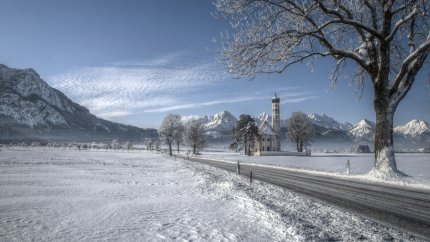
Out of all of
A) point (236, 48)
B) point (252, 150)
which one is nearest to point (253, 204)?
point (236, 48)

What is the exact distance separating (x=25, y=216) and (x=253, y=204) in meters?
6.36

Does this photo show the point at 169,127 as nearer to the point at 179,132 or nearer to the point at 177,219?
the point at 179,132

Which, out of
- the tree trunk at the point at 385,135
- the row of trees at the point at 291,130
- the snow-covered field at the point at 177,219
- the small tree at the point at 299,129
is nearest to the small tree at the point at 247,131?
the row of trees at the point at 291,130

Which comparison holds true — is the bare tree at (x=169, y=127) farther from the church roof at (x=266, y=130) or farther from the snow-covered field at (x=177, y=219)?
the snow-covered field at (x=177, y=219)

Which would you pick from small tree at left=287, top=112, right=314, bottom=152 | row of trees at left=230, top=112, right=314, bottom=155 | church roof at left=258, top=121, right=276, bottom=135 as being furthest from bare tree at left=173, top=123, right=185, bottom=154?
small tree at left=287, top=112, right=314, bottom=152

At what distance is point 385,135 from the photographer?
1875 centimetres

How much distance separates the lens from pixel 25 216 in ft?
27.1

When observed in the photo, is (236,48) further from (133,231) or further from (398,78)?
(133,231)

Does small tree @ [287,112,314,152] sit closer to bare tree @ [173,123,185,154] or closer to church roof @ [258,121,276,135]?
church roof @ [258,121,276,135]

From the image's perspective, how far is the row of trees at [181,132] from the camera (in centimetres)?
10219

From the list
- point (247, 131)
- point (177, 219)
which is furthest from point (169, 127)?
point (177, 219)

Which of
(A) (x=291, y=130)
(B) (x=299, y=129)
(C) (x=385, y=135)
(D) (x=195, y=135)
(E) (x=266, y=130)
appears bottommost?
(C) (x=385, y=135)

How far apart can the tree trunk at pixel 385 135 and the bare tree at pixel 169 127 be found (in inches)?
3446

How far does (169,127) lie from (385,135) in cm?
8889
